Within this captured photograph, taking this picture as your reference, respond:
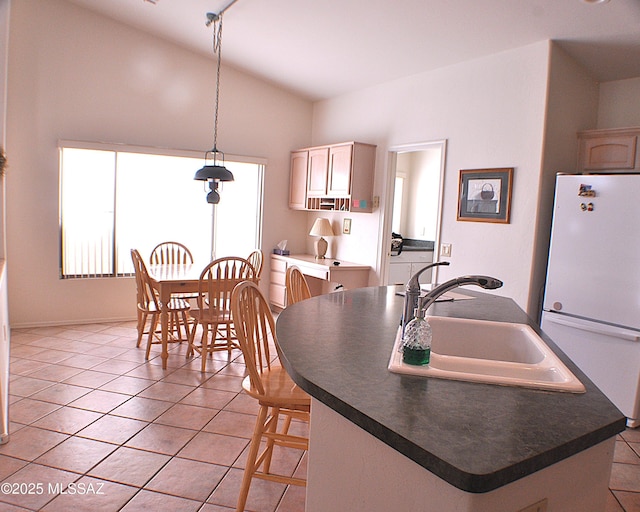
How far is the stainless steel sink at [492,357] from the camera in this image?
123 cm

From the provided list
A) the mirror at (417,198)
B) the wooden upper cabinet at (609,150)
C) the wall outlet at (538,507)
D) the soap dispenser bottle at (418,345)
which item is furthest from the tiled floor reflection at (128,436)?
the mirror at (417,198)

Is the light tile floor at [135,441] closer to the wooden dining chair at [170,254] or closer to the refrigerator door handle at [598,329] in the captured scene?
the refrigerator door handle at [598,329]

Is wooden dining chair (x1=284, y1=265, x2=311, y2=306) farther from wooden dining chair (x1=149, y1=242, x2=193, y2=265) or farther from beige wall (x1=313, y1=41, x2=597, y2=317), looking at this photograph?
wooden dining chair (x1=149, y1=242, x2=193, y2=265)

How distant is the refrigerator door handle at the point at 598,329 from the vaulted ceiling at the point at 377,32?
1.88 meters

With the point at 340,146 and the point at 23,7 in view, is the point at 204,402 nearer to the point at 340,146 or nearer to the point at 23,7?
the point at 340,146

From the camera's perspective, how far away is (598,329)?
10.0ft

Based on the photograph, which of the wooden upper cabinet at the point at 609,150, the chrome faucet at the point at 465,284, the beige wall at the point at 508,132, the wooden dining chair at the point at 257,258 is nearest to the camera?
the chrome faucet at the point at 465,284

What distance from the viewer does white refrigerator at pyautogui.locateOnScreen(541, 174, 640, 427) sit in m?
2.91

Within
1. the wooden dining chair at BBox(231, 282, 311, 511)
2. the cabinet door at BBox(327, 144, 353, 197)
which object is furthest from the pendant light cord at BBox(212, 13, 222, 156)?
the wooden dining chair at BBox(231, 282, 311, 511)

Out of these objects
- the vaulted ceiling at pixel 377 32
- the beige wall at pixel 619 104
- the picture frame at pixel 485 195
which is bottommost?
the picture frame at pixel 485 195

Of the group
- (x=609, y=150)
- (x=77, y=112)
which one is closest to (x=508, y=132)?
(x=609, y=150)

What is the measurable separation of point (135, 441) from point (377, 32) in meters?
3.33

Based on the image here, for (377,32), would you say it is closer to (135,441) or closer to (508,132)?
(508,132)

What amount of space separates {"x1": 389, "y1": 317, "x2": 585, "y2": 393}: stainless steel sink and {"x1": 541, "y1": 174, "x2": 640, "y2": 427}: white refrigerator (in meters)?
1.53
